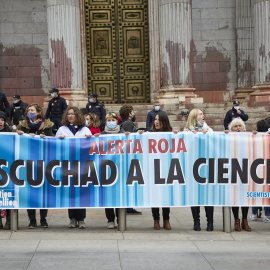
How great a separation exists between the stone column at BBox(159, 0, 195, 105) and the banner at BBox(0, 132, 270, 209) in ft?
34.0

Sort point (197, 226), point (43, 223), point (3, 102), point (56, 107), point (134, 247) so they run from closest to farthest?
point (134, 247) < point (197, 226) < point (43, 223) < point (56, 107) < point (3, 102)

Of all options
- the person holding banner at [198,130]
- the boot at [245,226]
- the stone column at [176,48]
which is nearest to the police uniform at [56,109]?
the stone column at [176,48]

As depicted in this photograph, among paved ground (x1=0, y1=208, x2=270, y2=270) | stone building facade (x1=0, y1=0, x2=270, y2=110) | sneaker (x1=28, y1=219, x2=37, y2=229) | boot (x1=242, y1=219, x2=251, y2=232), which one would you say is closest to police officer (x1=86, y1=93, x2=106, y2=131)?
stone building facade (x1=0, y1=0, x2=270, y2=110)

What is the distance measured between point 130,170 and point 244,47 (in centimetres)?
1376

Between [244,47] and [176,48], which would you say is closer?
[176,48]

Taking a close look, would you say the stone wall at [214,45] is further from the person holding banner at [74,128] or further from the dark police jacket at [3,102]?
the person holding banner at [74,128]

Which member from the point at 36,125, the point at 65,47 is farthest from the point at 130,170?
the point at 65,47

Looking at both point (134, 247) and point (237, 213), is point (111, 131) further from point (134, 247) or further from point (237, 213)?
point (134, 247)

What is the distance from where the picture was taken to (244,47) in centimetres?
2398

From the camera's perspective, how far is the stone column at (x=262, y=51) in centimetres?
2166

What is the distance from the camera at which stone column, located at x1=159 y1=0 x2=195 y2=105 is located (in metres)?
21.7

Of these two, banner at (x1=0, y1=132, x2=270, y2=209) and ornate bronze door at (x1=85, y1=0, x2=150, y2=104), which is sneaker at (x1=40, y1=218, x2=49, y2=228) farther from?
ornate bronze door at (x1=85, y1=0, x2=150, y2=104)

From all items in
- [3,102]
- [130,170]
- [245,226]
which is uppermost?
[3,102]

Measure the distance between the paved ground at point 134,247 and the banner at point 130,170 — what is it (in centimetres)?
50
